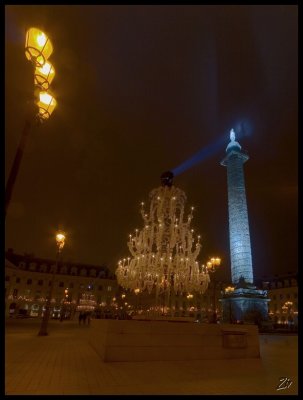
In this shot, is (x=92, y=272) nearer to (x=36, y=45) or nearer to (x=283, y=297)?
(x=283, y=297)

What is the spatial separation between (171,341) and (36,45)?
36.4ft

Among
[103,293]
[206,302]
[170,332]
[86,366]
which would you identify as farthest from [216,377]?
[206,302]

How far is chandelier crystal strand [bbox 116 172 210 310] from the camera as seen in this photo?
1481 centimetres

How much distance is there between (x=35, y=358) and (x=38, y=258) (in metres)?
67.9

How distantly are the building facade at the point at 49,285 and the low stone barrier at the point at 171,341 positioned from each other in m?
51.2

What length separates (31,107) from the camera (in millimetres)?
6141

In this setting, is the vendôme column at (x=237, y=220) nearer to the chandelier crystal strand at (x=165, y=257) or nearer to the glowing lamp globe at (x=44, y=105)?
the chandelier crystal strand at (x=165, y=257)

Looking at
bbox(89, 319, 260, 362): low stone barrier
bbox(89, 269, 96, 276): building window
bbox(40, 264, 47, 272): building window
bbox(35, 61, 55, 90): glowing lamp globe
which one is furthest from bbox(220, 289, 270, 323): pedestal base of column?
bbox(40, 264, 47, 272): building window

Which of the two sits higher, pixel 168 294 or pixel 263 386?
pixel 168 294

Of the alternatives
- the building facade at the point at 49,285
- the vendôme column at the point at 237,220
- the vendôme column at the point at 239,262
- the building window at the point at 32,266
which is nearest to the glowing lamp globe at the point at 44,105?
the vendôme column at the point at 239,262

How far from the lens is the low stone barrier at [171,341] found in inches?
401

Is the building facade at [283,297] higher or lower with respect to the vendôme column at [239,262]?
lower

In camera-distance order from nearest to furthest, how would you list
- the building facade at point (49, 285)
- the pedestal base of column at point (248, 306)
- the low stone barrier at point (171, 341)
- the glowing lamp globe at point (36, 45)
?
the glowing lamp globe at point (36, 45), the low stone barrier at point (171, 341), the pedestal base of column at point (248, 306), the building facade at point (49, 285)
